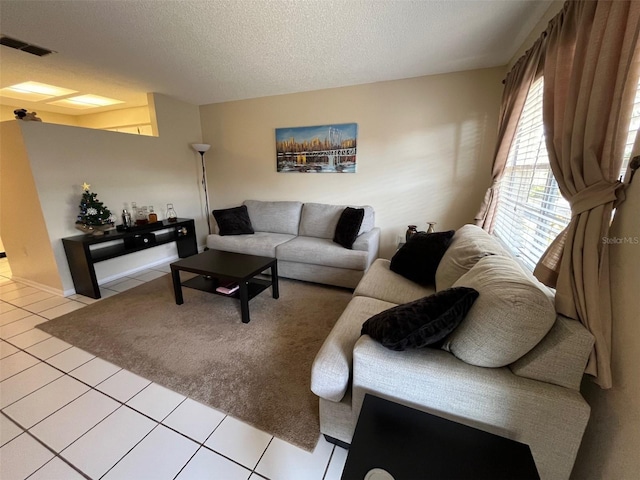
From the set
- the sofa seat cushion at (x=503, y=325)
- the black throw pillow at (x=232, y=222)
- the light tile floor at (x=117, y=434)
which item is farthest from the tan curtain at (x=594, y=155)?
the black throw pillow at (x=232, y=222)

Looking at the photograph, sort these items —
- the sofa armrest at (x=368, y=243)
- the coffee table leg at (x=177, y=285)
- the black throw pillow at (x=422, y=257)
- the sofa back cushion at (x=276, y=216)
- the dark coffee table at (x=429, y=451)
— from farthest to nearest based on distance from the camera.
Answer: the sofa back cushion at (x=276, y=216)
the sofa armrest at (x=368, y=243)
the coffee table leg at (x=177, y=285)
the black throw pillow at (x=422, y=257)
the dark coffee table at (x=429, y=451)

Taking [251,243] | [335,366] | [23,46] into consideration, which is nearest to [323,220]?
[251,243]

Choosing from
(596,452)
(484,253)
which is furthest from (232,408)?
(484,253)

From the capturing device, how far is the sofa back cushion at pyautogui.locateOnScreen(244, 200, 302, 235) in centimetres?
355

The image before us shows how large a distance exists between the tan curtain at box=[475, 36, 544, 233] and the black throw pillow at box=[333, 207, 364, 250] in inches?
48.0

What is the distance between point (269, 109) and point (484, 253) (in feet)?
11.1

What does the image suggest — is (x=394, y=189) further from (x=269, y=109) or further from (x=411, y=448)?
(x=411, y=448)

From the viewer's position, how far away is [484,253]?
5.04ft

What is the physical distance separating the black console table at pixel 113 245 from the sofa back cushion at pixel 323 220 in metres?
1.80

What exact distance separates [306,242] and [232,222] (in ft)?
3.74

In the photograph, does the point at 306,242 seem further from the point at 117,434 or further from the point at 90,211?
the point at 90,211

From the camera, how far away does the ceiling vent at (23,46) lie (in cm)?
205

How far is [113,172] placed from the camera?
312 cm

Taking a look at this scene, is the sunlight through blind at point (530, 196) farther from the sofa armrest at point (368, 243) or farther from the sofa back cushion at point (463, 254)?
the sofa armrest at point (368, 243)
